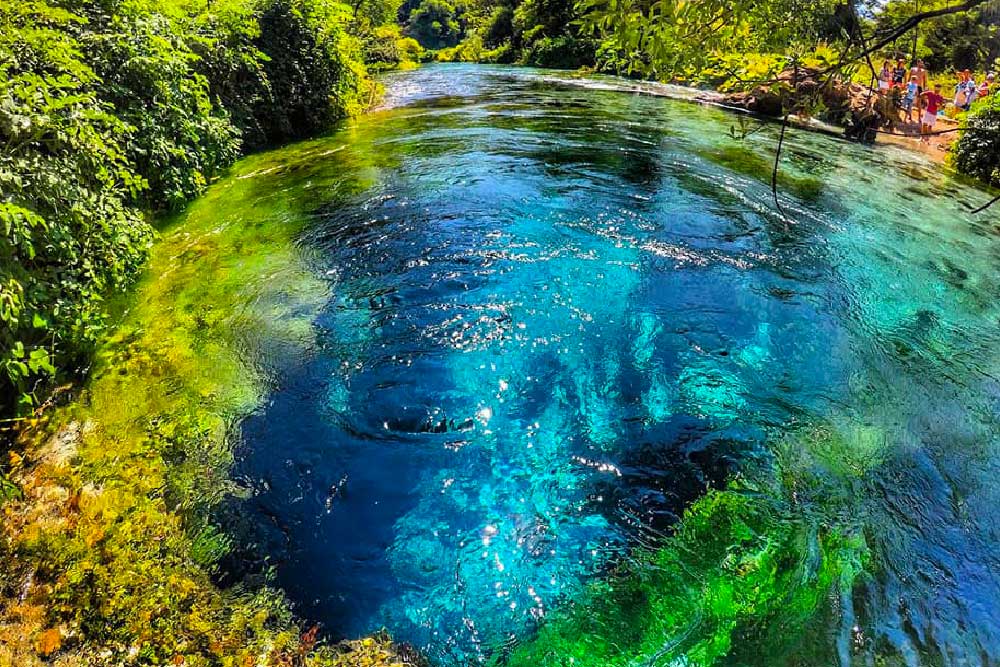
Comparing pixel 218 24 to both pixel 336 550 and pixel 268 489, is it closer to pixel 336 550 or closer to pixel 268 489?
pixel 268 489

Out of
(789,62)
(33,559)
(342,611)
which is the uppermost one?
(789,62)

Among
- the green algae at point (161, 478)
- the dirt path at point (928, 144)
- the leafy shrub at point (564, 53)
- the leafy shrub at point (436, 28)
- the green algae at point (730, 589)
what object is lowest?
the green algae at point (730, 589)

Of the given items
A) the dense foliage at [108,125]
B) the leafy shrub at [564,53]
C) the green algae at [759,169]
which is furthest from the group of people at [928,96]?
the leafy shrub at [564,53]

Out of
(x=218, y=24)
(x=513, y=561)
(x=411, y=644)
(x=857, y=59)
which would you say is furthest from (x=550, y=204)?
(x=218, y=24)

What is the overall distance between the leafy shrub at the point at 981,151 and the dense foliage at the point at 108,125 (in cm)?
1484

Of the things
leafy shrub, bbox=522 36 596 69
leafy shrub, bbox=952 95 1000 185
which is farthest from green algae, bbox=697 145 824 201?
leafy shrub, bbox=522 36 596 69

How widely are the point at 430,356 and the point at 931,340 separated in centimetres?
521

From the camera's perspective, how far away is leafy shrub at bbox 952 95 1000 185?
11.2m

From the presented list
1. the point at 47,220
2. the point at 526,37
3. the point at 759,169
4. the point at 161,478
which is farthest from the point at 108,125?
the point at 526,37

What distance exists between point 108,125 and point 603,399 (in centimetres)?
598

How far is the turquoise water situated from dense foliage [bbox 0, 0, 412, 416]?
1.67m

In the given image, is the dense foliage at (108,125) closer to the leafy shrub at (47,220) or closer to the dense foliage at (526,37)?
the leafy shrub at (47,220)

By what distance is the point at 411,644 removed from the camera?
2846 millimetres

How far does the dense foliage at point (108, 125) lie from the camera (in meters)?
3.98
